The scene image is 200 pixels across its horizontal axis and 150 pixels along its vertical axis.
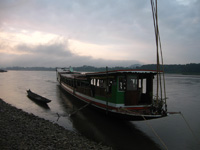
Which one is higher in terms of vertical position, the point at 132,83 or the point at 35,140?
the point at 132,83

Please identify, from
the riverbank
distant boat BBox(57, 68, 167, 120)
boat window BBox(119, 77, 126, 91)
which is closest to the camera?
the riverbank

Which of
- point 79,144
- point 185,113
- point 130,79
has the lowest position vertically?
point 185,113

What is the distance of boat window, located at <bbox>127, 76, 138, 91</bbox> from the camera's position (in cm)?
1180

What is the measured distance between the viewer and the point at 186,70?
389 ft

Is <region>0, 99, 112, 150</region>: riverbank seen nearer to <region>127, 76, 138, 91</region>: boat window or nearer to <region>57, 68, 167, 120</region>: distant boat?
<region>57, 68, 167, 120</region>: distant boat

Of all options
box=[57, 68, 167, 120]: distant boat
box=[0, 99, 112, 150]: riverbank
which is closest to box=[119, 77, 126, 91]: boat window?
box=[57, 68, 167, 120]: distant boat

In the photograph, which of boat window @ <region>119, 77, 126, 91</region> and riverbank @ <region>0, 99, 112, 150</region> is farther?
boat window @ <region>119, 77, 126, 91</region>

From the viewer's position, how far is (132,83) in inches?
469

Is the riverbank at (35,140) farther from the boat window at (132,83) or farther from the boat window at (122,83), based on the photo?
the boat window at (132,83)

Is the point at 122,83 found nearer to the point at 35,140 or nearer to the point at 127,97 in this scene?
the point at 127,97

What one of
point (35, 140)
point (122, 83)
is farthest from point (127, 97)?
point (35, 140)

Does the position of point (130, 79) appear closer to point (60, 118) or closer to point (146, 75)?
point (146, 75)

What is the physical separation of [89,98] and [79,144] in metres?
7.71

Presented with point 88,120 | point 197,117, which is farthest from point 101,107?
point 197,117
